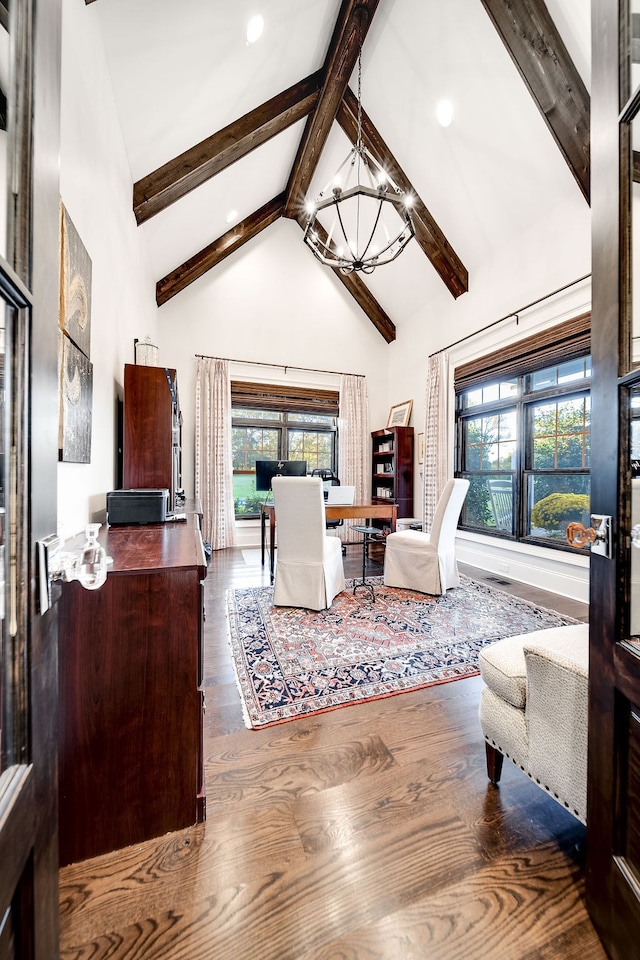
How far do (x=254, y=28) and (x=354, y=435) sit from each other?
13.4ft

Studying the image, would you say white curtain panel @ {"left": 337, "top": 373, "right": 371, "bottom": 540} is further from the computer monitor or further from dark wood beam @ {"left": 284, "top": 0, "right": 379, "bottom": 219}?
dark wood beam @ {"left": 284, "top": 0, "right": 379, "bottom": 219}

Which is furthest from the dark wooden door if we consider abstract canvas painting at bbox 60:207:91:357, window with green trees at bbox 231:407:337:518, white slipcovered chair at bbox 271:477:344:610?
window with green trees at bbox 231:407:337:518

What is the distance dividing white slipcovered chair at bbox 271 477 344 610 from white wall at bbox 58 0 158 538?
3.89 feet

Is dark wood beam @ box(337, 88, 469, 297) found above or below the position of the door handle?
above

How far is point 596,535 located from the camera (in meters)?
0.79

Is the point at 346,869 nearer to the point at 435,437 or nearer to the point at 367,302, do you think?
the point at 435,437

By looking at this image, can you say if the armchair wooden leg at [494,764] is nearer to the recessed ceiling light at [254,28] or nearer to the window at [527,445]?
the window at [527,445]

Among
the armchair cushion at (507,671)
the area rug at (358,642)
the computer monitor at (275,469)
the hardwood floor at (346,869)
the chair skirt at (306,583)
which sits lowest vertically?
the hardwood floor at (346,869)

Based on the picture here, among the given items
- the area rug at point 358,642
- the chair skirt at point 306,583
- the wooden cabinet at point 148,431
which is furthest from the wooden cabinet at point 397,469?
the wooden cabinet at point 148,431

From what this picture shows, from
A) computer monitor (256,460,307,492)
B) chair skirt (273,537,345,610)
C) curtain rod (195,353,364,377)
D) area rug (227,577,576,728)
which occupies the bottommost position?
area rug (227,577,576,728)

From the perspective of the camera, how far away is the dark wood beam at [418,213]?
150 inches

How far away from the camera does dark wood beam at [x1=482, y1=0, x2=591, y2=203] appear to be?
2.49 metres

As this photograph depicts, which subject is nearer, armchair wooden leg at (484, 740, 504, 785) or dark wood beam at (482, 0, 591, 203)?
armchair wooden leg at (484, 740, 504, 785)

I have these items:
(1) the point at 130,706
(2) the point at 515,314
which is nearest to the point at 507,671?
(1) the point at 130,706
